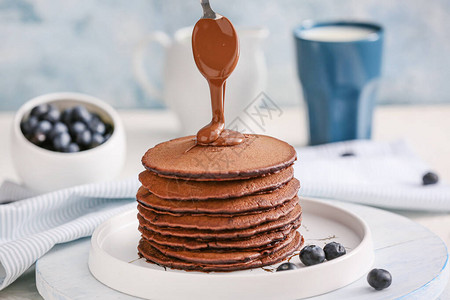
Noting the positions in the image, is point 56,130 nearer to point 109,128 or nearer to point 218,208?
point 109,128

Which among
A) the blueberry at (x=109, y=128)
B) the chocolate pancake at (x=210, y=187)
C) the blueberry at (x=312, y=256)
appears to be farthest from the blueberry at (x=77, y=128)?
the blueberry at (x=312, y=256)

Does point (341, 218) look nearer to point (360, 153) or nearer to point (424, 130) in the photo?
point (360, 153)

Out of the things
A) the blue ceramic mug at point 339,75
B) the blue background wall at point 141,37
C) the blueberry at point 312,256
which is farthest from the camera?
the blue background wall at point 141,37

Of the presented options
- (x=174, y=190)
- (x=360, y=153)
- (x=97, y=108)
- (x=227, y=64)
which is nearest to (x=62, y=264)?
(x=174, y=190)

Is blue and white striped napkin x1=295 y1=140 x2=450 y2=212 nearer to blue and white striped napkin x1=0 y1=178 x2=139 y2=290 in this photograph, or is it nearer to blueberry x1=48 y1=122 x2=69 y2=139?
blue and white striped napkin x1=0 y1=178 x2=139 y2=290

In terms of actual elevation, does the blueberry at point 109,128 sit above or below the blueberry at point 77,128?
below

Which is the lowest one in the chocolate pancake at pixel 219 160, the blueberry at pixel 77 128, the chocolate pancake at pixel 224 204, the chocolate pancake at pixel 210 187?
the blueberry at pixel 77 128

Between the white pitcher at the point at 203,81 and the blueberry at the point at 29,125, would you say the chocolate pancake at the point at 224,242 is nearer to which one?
the blueberry at the point at 29,125

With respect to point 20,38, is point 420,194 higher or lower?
lower
